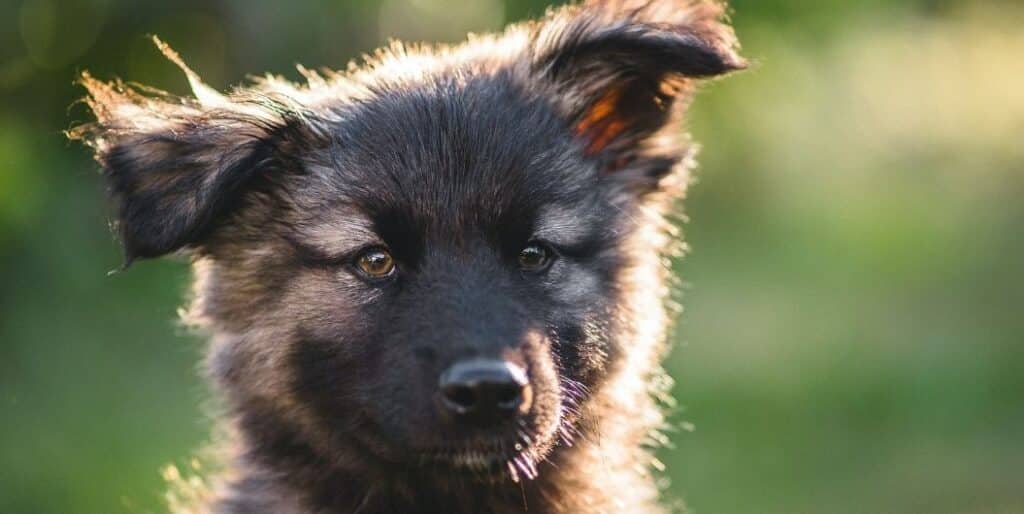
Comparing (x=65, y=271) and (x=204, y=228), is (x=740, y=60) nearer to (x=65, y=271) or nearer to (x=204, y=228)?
(x=204, y=228)

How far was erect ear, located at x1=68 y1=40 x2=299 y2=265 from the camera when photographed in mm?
4133

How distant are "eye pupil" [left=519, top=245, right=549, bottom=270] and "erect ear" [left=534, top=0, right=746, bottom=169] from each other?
54cm

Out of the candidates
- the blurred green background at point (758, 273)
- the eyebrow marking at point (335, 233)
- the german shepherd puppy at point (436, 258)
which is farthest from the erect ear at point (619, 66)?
the blurred green background at point (758, 273)

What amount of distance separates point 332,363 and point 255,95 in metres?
0.88

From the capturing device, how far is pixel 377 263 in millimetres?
4227

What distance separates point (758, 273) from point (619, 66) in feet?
19.9

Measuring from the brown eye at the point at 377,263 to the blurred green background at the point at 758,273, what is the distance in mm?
1844

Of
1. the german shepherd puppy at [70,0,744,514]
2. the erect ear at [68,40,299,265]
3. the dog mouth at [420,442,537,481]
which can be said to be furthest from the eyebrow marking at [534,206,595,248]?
the erect ear at [68,40,299,265]

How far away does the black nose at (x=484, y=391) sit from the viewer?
3830 mm

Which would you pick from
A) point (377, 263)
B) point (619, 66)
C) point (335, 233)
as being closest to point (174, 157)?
point (335, 233)

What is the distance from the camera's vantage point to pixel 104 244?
7867 millimetres

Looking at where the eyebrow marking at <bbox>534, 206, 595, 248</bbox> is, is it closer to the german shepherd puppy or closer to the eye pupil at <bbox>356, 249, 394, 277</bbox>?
the german shepherd puppy

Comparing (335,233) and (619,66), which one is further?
(619,66)

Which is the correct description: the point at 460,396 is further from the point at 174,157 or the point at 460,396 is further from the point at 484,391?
the point at 174,157
